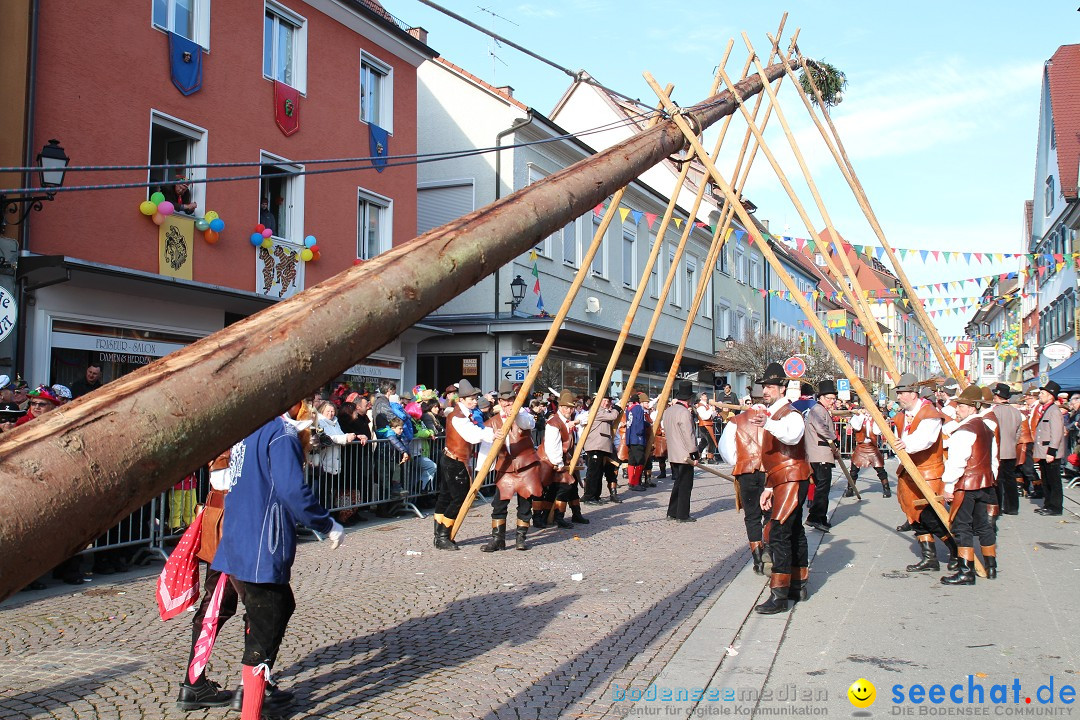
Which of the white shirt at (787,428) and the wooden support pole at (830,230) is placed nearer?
the white shirt at (787,428)

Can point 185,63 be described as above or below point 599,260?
above

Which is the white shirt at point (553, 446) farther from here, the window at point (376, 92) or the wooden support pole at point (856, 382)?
the window at point (376, 92)

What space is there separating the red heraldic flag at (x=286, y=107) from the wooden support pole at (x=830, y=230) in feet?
28.4

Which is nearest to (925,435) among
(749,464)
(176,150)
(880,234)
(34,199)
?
(749,464)

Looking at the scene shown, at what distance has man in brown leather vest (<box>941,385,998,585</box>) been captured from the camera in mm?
7762

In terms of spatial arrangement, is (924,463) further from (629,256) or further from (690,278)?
(690,278)

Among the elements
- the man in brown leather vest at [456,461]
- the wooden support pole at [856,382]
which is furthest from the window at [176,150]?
the wooden support pole at [856,382]

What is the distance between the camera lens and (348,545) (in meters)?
9.57

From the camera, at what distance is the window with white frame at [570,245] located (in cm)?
2393

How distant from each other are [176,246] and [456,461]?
6.73 m

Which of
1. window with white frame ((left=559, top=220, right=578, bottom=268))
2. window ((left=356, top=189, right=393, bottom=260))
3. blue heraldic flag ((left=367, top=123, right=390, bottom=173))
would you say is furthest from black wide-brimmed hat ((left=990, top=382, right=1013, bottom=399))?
window with white frame ((left=559, top=220, right=578, bottom=268))

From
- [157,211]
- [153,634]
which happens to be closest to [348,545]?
[153,634]

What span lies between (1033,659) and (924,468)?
10.6 feet

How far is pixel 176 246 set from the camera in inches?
520
